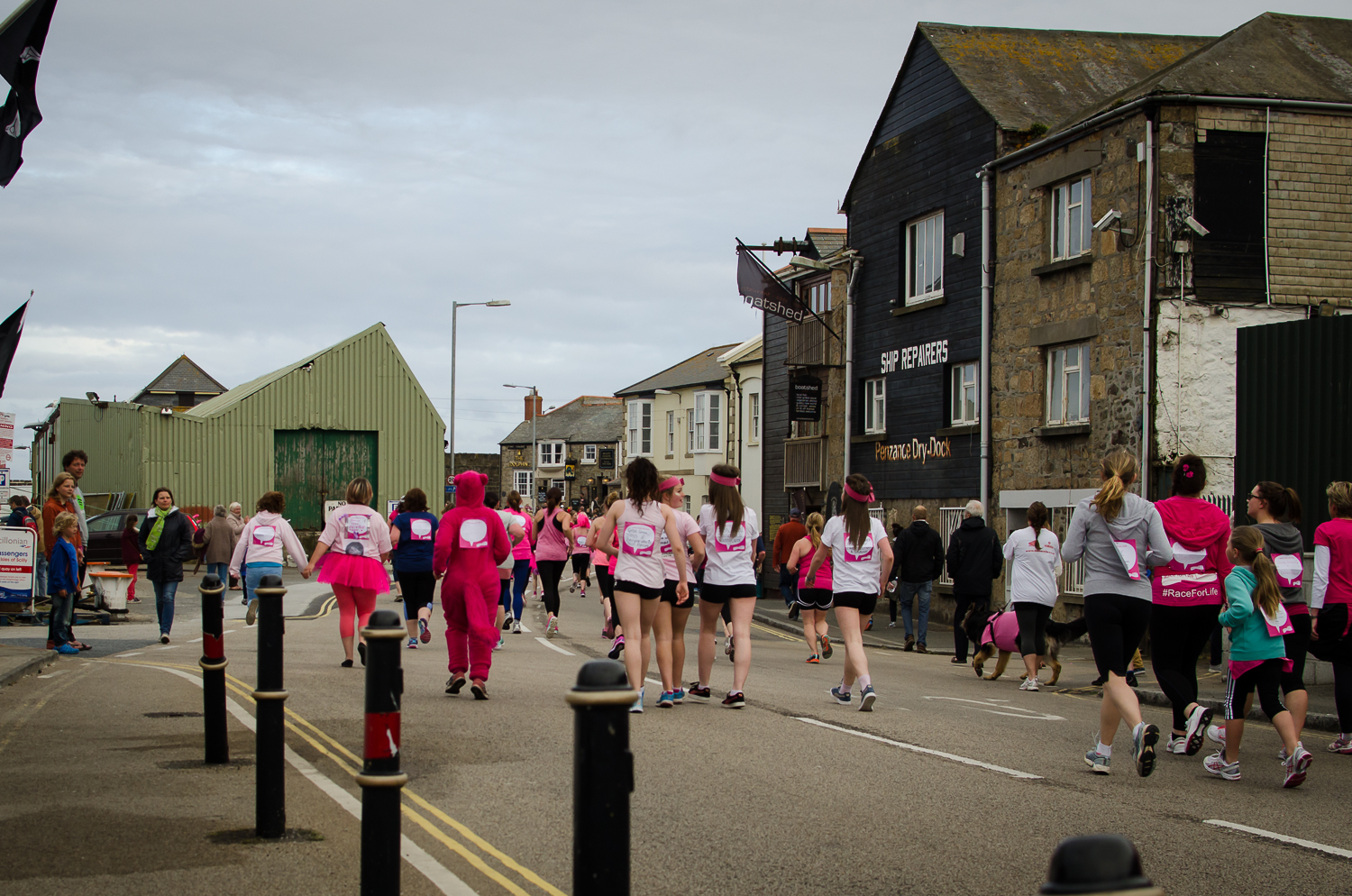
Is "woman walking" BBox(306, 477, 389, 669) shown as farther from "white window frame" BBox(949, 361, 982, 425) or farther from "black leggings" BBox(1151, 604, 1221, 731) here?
"white window frame" BBox(949, 361, 982, 425)

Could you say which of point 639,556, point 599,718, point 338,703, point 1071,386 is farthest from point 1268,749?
point 1071,386

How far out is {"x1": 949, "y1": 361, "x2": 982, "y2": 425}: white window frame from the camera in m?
23.4

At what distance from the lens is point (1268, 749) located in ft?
29.5

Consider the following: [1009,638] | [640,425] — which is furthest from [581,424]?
[1009,638]

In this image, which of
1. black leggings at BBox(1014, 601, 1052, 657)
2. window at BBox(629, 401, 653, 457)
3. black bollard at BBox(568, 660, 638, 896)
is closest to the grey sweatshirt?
black bollard at BBox(568, 660, 638, 896)

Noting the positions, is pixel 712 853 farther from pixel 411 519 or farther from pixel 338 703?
pixel 411 519

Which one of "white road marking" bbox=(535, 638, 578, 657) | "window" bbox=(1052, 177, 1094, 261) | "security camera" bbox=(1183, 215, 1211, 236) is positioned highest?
"window" bbox=(1052, 177, 1094, 261)

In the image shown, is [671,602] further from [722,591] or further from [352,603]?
[352,603]

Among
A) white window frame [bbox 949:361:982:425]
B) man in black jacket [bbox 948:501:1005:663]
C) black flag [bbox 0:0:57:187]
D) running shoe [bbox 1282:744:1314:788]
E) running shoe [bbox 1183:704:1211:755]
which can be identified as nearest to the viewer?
running shoe [bbox 1282:744:1314:788]

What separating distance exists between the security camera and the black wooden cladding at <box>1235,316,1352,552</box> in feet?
10.3

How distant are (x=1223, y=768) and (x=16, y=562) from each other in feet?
47.9

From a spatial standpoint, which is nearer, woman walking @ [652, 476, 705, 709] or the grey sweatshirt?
the grey sweatshirt

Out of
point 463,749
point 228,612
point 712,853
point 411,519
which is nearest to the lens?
point 712,853

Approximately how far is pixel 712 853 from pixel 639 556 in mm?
4184
